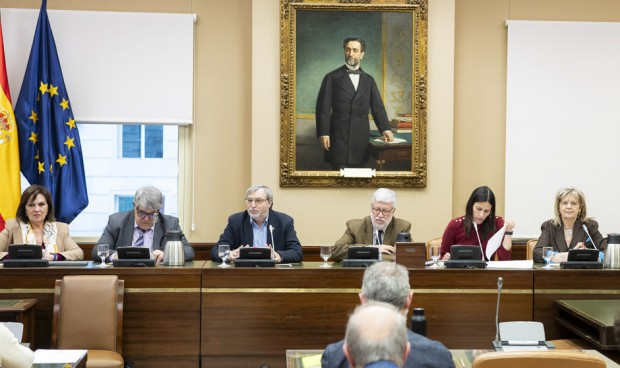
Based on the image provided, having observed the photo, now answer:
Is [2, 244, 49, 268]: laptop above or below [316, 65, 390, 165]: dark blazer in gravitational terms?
below

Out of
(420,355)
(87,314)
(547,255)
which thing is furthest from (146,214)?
(420,355)

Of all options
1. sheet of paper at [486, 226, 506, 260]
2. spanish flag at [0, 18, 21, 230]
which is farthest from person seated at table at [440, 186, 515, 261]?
spanish flag at [0, 18, 21, 230]

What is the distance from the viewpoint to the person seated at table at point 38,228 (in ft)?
Result: 18.3

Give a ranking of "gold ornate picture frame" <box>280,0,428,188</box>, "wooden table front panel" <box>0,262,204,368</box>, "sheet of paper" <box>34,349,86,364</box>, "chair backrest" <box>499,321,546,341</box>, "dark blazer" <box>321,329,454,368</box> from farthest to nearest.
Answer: "gold ornate picture frame" <box>280,0,428,188</box> → "wooden table front panel" <box>0,262,204,368</box> → "chair backrest" <box>499,321,546,341</box> → "sheet of paper" <box>34,349,86,364</box> → "dark blazer" <box>321,329,454,368</box>

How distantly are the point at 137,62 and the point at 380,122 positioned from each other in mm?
2159

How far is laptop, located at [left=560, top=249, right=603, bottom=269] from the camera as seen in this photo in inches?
206

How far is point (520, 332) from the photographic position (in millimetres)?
3686

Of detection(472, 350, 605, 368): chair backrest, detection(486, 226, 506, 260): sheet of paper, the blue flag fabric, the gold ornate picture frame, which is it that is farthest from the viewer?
the gold ornate picture frame

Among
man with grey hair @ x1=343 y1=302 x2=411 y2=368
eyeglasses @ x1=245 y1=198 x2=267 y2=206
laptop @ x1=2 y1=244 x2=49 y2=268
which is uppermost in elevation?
eyeglasses @ x1=245 y1=198 x2=267 y2=206

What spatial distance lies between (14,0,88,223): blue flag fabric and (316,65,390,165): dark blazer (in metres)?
2.16

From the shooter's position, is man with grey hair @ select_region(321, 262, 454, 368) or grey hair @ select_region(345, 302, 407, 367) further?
man with grey hair @ select_region(321, 262, 454, 368)

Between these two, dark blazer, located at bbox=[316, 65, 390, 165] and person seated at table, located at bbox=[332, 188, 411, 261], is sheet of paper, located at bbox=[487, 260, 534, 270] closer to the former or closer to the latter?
person seated at table, located at bbox=[332, 188, 411, 261]

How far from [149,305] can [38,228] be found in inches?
46.3

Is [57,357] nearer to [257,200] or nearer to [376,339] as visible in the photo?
[376,339]
